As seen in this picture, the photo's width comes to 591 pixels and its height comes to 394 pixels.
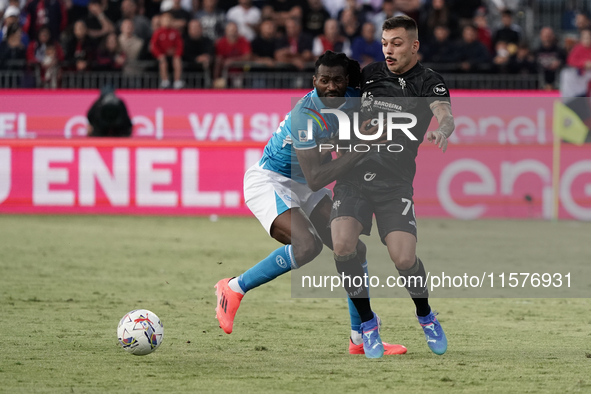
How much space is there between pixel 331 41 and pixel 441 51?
2.06m

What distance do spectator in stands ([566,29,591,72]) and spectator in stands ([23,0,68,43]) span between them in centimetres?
964

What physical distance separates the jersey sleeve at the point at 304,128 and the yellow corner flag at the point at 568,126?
9.67 m

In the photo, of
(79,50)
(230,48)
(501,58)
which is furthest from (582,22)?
(79,50)

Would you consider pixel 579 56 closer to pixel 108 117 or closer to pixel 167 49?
pixel 167 49

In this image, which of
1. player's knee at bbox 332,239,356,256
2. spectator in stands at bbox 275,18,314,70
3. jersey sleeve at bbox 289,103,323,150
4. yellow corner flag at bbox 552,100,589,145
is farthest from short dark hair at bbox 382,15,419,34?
spectator in stands at bbox 275,18,314,70

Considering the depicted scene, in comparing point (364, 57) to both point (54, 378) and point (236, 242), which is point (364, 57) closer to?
point (236, 242)

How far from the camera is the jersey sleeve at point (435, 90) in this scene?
557 centimetres

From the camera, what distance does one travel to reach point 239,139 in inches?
629

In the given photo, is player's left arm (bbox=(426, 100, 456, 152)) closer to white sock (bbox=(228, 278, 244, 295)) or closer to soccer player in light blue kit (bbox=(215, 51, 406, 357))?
soccer player in light blue kit (bbox=(215, 51, 406, 357))

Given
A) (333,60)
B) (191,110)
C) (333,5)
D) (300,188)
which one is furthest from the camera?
(333,5)

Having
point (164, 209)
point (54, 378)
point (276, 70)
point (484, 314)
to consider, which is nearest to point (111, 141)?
point (164, 209)

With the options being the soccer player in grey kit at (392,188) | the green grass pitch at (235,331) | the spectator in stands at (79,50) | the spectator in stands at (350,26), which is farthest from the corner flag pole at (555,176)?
the soccer player in grey kit at (392,188)

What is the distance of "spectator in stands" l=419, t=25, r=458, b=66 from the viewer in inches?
647

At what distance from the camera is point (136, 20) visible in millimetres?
17109
